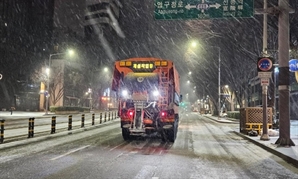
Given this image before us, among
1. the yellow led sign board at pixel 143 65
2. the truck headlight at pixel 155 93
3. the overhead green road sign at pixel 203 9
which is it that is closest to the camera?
the truck headlight at pixel 155 93

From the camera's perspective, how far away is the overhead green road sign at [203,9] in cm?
1650

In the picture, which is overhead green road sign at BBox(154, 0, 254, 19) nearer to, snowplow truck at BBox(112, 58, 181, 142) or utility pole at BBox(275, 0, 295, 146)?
utility pole at BBox(275, 0, 295, 146)

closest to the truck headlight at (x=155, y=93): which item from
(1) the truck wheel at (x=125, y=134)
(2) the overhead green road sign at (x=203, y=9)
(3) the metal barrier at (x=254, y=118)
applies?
(1) the truck wheel at (x=125, y=134)

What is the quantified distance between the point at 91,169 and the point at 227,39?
31.2m

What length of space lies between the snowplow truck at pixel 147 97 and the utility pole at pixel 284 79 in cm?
457

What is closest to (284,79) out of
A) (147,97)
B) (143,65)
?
(147,97)

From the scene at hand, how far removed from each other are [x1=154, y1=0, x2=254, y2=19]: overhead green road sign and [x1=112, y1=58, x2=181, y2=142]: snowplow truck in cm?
347

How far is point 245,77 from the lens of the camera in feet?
131

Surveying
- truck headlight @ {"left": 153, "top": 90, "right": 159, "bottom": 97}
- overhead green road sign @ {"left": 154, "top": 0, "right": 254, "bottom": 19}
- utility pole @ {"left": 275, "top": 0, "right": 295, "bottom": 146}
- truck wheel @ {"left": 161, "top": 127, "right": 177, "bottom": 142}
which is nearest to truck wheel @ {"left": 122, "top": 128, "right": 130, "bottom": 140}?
truck wheel @ {"left": 161, "top": 127, "right": 177, "bottom": 142}

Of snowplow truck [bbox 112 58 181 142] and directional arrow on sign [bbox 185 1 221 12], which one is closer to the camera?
snowplow truck [bbox 112 58 181 142]

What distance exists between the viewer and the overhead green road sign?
16.5m

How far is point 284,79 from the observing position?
1338 cm

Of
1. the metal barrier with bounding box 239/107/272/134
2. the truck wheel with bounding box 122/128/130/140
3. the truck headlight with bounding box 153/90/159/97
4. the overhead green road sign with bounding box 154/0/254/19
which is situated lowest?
the truck wheel with bounding box 122/128/130/140

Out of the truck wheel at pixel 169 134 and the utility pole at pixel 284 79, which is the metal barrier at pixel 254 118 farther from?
the truck wheel at pixel 169 134
